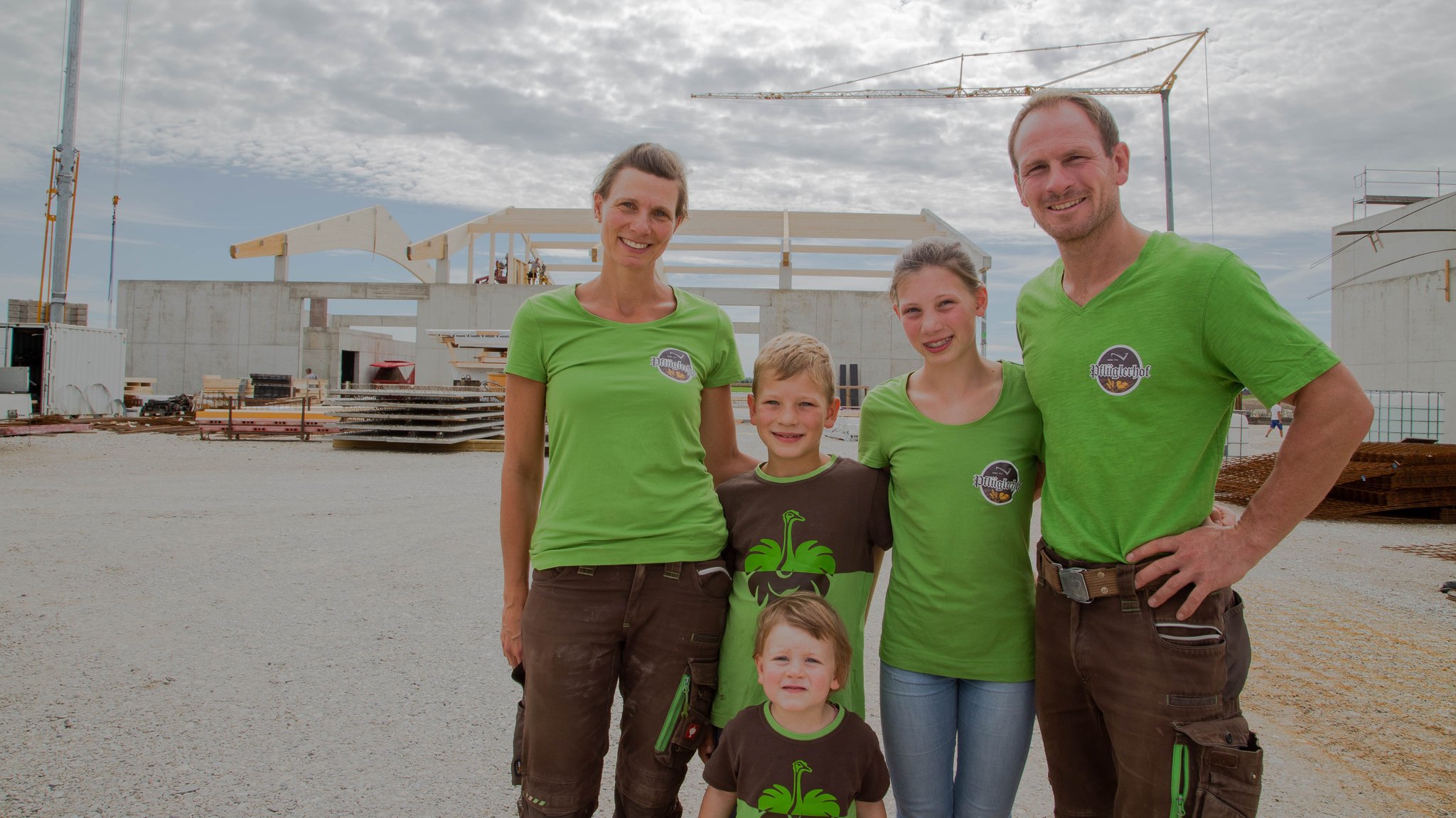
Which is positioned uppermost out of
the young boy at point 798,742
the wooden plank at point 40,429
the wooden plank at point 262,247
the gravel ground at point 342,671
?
the wooden plank at point 262,247

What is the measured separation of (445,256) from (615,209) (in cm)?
3417

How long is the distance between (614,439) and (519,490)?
343mm

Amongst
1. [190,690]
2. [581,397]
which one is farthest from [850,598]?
[190,690]

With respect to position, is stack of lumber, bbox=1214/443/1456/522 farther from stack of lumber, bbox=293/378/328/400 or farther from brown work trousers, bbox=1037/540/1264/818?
stack of lumber, bbox=293/378/328/400

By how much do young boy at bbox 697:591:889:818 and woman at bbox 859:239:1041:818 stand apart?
0.63 ft

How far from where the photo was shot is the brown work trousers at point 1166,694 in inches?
67.6

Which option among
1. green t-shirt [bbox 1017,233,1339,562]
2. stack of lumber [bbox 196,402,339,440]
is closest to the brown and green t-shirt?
green t-shirt [bbox 1017,233,1339,562]

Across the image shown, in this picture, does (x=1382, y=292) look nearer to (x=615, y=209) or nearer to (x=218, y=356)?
(x=615, y=209)

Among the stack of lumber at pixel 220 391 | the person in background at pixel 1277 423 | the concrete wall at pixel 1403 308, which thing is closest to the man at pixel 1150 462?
the concrete wall at pixel 1403 308

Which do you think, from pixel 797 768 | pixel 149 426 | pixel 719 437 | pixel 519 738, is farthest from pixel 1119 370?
pixel 149 426

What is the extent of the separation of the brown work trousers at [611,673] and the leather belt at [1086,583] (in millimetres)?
883

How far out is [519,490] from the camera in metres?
2.19

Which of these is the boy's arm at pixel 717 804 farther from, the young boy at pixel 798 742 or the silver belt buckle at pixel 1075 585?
the silver belt buckle at pixel 1075 585

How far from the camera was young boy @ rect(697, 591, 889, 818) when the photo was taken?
1.95 meters
